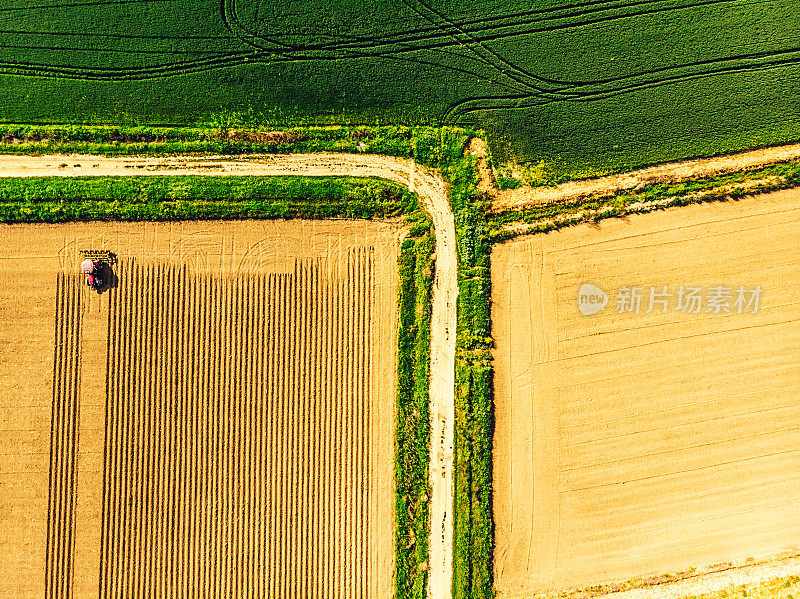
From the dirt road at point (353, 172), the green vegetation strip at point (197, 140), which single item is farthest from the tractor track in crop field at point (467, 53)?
the dirt road at point (353, 172)

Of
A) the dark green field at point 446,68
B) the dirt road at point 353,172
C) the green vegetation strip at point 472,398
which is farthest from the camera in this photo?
the dark green field at point 446,68

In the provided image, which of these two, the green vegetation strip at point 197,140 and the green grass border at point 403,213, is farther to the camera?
the green vegetation strip at point 197,140

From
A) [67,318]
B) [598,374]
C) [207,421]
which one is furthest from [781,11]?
[67,318]

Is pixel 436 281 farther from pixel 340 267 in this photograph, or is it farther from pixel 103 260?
Result: pixel 103 260

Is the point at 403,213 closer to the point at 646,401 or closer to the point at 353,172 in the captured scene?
the point at 353,172

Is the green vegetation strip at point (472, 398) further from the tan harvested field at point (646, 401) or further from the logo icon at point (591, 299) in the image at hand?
the logo icon at point (591, 299)
